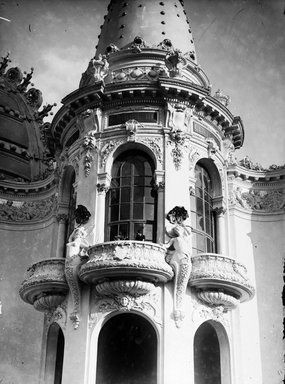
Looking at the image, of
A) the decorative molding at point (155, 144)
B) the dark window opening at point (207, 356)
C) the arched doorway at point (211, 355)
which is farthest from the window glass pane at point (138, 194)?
the dark window opening at point (207, 356)

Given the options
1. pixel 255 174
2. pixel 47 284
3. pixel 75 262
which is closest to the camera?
pixel 75 262

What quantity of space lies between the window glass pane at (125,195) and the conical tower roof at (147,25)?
26.9 ft

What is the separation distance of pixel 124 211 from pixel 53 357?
21.9ft

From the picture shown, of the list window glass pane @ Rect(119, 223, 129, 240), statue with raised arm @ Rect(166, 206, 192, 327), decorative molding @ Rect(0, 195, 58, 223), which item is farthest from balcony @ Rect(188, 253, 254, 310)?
decorative molding @ Rect(0, 195, 58, 223)

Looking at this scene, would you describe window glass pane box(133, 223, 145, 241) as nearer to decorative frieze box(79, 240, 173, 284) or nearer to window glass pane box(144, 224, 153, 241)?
window glass pane box(144, 224, 153, 241)

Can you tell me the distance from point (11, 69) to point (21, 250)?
16137mm

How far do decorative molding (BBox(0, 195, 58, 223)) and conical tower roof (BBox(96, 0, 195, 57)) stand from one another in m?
8.23

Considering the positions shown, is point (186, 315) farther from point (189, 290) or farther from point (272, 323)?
point (272, 323)

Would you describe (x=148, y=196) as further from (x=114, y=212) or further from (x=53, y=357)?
(x=53, y=357)

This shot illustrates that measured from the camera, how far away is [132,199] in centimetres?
2352

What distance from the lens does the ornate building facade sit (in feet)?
69.9

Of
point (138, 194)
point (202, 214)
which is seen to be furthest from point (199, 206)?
point (138, 194)

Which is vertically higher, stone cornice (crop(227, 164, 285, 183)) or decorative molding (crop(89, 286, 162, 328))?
stone cornice (crop(227, 164, 285, 183))

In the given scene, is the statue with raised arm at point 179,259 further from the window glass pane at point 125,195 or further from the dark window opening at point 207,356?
the dark window opening at point 207,356
